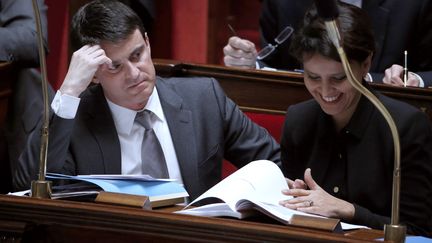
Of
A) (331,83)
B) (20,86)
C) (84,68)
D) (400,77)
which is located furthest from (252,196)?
(20,86)

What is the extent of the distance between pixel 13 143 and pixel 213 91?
43.3 inches

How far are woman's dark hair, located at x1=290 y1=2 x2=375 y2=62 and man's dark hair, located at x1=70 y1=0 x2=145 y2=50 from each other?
1.68 ft

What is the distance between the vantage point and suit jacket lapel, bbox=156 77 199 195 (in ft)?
9.79

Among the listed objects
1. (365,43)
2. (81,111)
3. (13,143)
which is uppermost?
(365,43)

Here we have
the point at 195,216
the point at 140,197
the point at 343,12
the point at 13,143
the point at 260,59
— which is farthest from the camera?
the point at 260,59

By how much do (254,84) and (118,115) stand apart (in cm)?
89

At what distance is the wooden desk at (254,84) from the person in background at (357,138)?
33.2 inches

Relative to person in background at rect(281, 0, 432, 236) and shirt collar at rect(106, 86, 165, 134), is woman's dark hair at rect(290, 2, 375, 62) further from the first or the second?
shirt collar at rect(106, 86, 165, 134)

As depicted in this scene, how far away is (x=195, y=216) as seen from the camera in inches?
Result: 83.7

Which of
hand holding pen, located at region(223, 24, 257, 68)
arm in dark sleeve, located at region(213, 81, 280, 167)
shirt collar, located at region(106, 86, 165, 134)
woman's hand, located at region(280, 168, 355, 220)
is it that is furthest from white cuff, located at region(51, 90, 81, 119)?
hand holding pen, located at region(223, 24, 257, 68)

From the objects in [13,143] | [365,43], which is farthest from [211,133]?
[13,143]

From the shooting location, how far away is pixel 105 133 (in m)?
2.96

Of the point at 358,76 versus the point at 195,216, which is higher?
the point at 358,76

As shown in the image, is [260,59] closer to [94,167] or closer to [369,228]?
[94,167]
